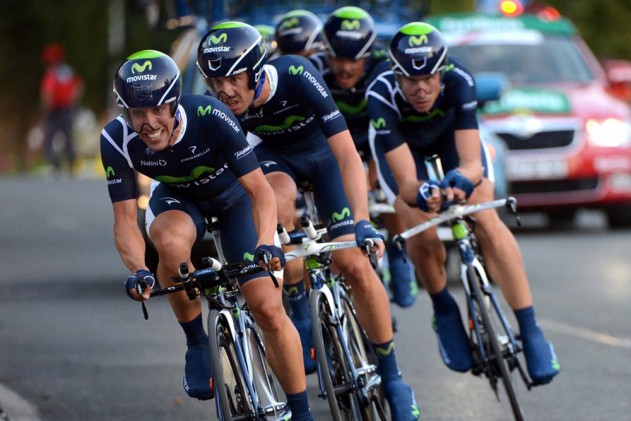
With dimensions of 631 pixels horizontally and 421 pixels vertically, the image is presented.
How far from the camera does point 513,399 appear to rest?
8211mm

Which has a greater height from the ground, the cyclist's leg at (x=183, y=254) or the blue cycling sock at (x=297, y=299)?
the cyclist's leg at (x=183, y=254)

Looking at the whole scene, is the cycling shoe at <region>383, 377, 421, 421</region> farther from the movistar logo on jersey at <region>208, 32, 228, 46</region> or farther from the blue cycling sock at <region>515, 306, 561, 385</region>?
the movistar logo on jersey at <region>208, 32, 228, 46</region>

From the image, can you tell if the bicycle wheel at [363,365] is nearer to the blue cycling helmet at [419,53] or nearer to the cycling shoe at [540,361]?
the cycling shoe at [540,361]

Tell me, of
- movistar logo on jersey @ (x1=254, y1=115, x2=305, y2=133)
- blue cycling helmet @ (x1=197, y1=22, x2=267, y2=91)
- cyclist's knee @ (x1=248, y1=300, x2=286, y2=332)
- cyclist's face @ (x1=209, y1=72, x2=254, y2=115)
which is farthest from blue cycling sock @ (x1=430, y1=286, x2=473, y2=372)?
blue cycling helmet @ (x1=197, y1=22, x2=267, y2=91)

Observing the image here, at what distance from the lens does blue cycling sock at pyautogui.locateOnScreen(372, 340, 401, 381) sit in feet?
27.7

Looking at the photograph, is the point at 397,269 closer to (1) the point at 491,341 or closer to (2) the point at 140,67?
(1) the point at 491,341

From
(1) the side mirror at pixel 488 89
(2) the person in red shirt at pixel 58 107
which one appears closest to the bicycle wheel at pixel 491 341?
(1) the side mirror at pixel 488 89

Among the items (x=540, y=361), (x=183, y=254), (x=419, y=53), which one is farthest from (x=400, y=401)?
A: (x=419, y=53)

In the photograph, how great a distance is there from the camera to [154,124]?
7105 millimetres

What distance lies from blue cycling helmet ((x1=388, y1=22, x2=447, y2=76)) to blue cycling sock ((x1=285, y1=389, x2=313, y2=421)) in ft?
6.63

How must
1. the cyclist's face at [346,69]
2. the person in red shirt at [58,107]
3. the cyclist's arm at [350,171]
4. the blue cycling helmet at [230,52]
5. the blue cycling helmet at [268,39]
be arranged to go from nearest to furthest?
the blue cycling helmet at [230,52], the cyclist's arm at [350,171], the cyclist's face at [346,69], the blue cycling helmet at [268,39], the person in red shirt at [58,107]

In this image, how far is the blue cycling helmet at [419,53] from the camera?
8711mm

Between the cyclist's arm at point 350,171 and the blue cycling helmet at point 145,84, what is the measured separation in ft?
4.33

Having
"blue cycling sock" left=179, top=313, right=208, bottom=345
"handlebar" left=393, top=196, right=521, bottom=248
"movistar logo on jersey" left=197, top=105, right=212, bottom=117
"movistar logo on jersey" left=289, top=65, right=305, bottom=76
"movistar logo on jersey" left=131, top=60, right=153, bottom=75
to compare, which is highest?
"movistar logo on jersey" left=131, top=60, right=153, bottom=75
